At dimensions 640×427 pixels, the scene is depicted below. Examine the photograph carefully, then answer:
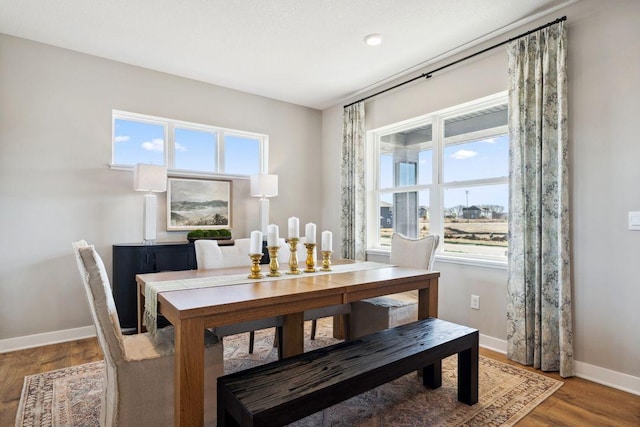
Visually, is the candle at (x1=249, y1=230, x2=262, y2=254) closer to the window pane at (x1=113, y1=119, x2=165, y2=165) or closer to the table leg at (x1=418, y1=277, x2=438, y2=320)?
the table leg at (x1=418, y1=277, x2=438, y2=320)

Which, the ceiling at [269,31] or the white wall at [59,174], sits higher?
the ceiling at [269,31]

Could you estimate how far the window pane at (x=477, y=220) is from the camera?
3.10 m

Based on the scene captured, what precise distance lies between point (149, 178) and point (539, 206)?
3349 mm

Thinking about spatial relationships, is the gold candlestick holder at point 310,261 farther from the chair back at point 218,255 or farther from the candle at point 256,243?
→ the chair back at point 218,255

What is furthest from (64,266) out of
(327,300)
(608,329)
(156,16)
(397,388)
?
(608,329)

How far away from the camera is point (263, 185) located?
400 cm

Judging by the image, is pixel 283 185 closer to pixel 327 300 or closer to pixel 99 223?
pixel 99 223

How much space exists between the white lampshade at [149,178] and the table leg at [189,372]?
215 centimetres

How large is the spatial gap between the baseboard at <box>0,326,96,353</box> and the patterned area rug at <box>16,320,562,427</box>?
78 cm

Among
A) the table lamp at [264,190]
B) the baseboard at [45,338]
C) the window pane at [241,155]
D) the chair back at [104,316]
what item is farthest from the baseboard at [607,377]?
the baseboard at [45,338]

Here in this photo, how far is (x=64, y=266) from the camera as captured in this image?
3207 millimetres

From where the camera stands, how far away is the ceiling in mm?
2549

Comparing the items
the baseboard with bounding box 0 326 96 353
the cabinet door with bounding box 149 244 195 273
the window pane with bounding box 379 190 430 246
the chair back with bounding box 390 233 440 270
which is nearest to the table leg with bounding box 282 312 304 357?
the chair back with bounding box 390 233 440 270

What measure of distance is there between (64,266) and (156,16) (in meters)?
2.38
